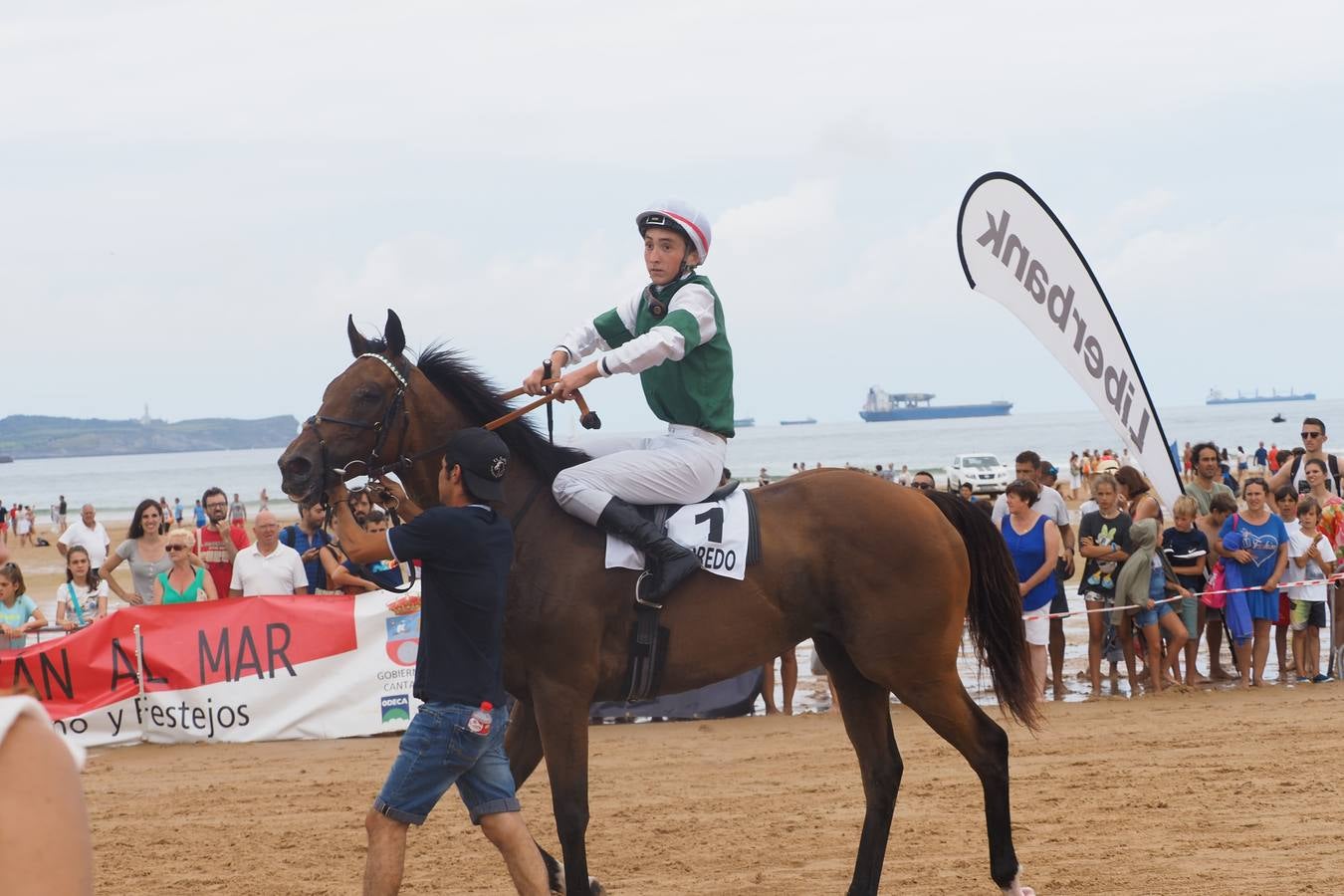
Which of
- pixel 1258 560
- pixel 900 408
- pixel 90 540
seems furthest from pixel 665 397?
pixel 900 408

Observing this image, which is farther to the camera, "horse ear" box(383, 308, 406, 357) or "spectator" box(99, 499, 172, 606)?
"spectator" box(99, 499, 172, 606)

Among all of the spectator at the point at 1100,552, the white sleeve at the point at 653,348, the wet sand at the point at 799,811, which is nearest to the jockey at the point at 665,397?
the white sleeve at the point at 653,348

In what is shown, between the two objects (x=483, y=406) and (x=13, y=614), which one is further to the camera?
(x=13, y=614)

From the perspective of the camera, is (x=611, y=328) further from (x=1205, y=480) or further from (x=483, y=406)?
(x=1205, y=480)

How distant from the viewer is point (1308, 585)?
10.7 metres

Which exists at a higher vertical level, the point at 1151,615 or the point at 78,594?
the point at 78,594

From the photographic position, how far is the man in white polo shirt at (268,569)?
10.2 meters

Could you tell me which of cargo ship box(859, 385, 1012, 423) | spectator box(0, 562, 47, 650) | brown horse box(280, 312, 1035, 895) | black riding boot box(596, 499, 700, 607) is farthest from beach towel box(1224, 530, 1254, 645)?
cargo ship box(859, 385, 1012, 423)

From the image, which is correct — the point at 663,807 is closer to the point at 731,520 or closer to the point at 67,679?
the point at 731,520

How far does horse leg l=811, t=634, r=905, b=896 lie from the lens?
549cm

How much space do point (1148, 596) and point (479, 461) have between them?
7414 millimetres

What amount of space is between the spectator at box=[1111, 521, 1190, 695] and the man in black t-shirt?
7.15 metres

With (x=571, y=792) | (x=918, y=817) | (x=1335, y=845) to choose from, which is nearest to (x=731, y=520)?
(x=571, y=792)

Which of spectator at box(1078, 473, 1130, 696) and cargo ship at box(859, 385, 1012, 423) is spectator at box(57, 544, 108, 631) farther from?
cargo ship at box(859, 385, 1012, 423)
